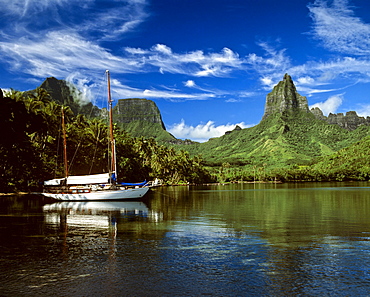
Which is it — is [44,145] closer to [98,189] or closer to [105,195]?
[98,189]

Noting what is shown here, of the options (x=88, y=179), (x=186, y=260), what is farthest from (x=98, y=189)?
(x=186, y=260)

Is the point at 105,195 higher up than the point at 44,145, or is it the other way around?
the point at 44,145

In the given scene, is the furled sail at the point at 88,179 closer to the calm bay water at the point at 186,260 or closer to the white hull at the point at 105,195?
the white hull at the point at 105,195

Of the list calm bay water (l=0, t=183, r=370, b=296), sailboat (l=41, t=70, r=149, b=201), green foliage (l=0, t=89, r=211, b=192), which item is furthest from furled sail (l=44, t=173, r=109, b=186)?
calm bay water (l=0, t=183, r=370, b=296)

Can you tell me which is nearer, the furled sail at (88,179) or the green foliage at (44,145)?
the green foliage at (44,145)

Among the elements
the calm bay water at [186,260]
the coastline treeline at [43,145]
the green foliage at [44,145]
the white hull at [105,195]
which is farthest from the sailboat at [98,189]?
the calm bay water at [186,260]

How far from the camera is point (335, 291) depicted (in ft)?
41.0

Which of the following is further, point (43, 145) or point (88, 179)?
point (43, 145)

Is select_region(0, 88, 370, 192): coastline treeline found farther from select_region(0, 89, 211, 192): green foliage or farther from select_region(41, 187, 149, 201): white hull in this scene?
select_region(41, 187, 149, 201): white hull

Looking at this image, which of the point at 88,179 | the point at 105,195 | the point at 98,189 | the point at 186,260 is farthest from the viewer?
the point at 98,189

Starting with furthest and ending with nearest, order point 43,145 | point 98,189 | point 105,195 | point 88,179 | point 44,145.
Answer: point 43,145 → point 44,145 → point 98,189 → point 88,179 → point 105,195

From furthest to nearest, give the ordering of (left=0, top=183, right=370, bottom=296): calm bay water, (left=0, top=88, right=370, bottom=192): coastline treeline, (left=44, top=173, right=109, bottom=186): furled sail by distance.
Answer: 1. (left=44, top=173, right=109, bottom=186): furled sail
2. (left=0, top=88, right=370, bottom=192): coastline treeline
3. (left=0, top=183, right=370, bottom=296): calm bay water

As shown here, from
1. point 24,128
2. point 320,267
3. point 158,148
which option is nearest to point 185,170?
point 158,148

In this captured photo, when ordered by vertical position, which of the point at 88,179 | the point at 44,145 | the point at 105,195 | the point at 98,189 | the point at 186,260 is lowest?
the point at 186,260
